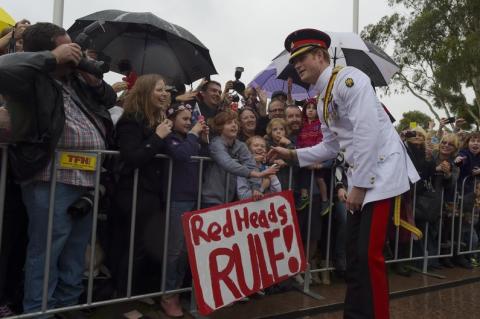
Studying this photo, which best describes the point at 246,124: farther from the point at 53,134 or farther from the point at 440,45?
the point at 440,45

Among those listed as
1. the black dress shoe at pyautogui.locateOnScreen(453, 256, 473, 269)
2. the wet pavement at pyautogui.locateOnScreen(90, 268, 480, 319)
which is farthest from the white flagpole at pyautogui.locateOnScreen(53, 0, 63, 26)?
the black dress shoe at pyautogui.locateOnScreen(453, 256, 473, 269)

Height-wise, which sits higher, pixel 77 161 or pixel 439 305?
pixel 77 161

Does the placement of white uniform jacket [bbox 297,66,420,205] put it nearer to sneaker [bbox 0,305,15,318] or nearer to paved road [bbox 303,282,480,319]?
paved road [bbox 303,282,480,319]

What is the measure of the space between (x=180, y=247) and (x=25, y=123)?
1478 millimetres

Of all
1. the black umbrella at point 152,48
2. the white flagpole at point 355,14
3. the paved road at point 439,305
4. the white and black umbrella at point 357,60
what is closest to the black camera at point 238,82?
the black umbrella at point 152,48

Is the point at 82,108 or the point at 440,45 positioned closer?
the point at 82,108

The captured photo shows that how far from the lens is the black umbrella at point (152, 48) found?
4887 mm

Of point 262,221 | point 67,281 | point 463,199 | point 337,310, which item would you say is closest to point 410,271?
point 463,199

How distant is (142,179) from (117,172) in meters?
0.18

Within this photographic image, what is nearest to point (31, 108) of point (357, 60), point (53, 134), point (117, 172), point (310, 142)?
point (53, 134)

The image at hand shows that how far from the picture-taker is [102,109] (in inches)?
125

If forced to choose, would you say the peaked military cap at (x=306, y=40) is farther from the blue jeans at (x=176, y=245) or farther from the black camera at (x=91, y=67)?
the blue jeans at (x=176, y=245)

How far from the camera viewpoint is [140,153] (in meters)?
3.09

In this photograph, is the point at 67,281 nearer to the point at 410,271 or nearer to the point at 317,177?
the point at 317,177
